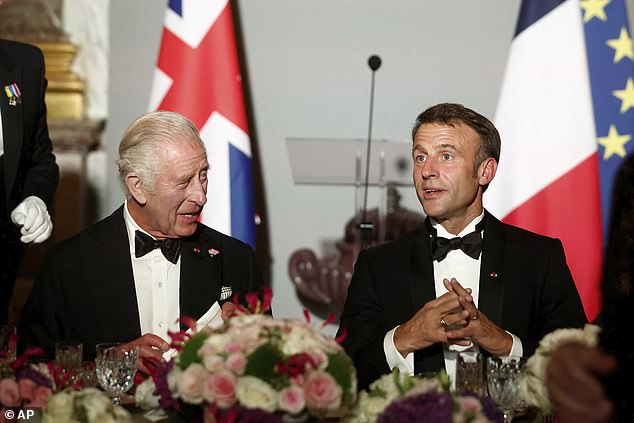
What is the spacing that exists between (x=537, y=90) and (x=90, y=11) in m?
2.53

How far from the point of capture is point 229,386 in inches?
70.9

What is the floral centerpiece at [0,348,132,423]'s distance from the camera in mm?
1958

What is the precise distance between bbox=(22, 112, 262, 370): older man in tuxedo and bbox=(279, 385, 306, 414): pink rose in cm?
127

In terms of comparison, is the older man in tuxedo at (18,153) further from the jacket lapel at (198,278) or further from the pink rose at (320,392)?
the pink rose at (320,392)

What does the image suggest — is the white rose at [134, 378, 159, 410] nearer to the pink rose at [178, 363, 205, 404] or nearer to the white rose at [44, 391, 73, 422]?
the white rose at [44, 391, 73, 422]

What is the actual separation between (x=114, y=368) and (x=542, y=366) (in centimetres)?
104

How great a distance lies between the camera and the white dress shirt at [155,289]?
10.1 ft

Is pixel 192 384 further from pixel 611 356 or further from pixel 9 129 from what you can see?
pixel 9 129

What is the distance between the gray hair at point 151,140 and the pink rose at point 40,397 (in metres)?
1.12

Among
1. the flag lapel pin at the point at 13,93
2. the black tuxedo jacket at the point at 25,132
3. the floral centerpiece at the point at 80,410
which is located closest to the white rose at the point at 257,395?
the floral centerpiece at the point at 80,410

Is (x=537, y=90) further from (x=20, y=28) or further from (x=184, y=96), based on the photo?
(x=20, y=28)

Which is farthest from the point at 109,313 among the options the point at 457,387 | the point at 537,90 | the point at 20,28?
the point at 20,28

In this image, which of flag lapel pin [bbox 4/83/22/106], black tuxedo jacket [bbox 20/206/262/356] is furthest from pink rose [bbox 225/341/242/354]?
flag lapel pin [bbox 4/83/22/106]

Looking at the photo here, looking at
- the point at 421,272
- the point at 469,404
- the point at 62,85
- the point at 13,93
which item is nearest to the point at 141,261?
the point at 421,272
